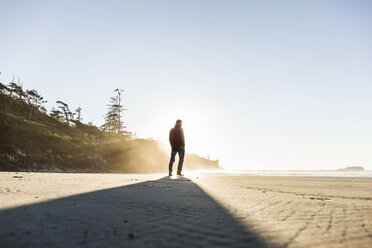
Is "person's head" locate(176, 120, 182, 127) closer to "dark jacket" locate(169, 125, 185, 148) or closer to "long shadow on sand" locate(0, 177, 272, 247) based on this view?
"dark jacket" locate(169, 125, 185, 148)

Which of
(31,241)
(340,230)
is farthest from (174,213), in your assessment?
(340,230)

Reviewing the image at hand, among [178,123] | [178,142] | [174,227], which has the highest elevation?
[178,123]

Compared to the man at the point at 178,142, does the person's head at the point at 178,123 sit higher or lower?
higher

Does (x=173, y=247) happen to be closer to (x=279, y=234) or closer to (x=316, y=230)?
(x=279, y=234)

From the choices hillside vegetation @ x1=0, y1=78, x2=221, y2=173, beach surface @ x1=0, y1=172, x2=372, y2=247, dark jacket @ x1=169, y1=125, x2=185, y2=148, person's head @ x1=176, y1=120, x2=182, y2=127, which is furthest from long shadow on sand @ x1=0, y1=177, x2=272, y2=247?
hillside vegetation @ x1=0, y1=78, x2=221, y2=173

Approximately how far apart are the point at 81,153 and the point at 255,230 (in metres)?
30.6

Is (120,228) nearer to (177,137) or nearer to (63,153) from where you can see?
(177,137)

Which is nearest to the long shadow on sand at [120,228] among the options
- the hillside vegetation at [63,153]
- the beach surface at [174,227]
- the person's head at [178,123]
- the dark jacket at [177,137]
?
the beach surface at [174,227]

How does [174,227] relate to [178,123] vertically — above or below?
Result: below

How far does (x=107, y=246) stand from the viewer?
1086 mm

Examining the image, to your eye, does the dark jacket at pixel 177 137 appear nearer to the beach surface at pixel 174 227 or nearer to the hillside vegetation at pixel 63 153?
the beach surface at pixel 174 227

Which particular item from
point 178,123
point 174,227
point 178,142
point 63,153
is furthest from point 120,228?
point 63,153

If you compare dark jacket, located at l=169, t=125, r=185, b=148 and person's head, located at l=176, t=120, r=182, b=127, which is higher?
person's head, located at l=176, t=120, r=182, b=127

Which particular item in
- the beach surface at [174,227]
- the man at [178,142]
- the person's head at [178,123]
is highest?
the person's head at [178,123]
